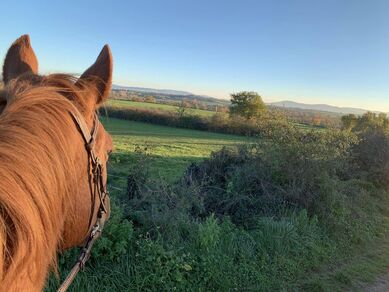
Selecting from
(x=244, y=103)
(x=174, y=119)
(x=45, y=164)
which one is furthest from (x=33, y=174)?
(x=244, y=103)

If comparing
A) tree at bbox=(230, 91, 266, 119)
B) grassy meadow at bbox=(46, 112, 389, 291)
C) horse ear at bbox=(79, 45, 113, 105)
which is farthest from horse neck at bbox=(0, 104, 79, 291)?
tree at bbox=(230, 91, 266, 119)

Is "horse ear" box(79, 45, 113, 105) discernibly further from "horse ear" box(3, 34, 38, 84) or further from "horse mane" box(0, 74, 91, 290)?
"horse ear" box(3, 34, 38, 84)

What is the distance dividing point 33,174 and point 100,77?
1.91ft

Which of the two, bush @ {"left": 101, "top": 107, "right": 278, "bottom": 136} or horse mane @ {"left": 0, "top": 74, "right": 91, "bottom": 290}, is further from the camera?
bush @ {"left": 101, "top": 107, "right": 278, "bottom": 136}

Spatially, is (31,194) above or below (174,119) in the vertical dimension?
above

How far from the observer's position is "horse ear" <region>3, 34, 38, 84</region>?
66.2 inches

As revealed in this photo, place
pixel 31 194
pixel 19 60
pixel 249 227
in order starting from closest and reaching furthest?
pixel 31 194 < pixel 19 60 < pixel 249 227

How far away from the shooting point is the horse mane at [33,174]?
1066mm

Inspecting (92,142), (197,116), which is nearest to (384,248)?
(92,142)

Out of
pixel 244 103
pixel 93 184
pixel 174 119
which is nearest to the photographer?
pixel 93 184

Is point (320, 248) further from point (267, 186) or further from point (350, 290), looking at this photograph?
point (267, 186)

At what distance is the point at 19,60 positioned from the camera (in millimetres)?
1707

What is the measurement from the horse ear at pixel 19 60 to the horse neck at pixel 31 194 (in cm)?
54

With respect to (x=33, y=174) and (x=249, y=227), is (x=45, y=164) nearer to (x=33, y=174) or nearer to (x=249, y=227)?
(x=33, y=174)
